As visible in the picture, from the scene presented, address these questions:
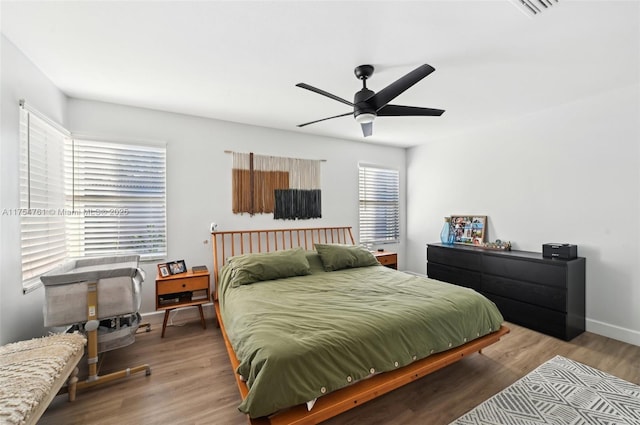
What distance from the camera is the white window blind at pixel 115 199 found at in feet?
9.60

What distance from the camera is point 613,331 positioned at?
285 cm

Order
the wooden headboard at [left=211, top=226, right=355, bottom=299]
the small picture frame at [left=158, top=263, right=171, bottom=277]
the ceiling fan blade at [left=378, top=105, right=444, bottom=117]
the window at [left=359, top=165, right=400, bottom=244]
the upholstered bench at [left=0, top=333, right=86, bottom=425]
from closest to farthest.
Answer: the upholstered bench at [left=0, top=333, right=86, bottom=425], the ceiling fan blade at [left=378, top=105, right=444, bottom=117], the small picture frame at [left=158, top=263, right=171, bottom=277], the wooden headboard at [left=211, top=226, right=355, bottom=299], the window at [left=359, top=165, right=400, bottom=244]

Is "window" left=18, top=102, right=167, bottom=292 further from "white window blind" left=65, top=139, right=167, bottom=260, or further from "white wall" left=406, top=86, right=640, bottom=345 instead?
"white wall" left=406, top=86, right=640, bottom=345

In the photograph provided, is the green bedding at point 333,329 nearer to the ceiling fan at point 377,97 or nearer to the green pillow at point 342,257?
the green pillow at point 342,257

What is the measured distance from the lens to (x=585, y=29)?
1.85m

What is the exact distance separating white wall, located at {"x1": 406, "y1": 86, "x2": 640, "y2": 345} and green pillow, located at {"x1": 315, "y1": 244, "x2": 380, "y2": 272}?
1978mm

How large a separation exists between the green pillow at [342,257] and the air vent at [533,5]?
8.92 ft

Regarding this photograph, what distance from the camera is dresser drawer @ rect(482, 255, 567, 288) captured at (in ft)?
9.35

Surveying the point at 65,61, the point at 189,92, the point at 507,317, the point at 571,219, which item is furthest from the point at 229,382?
the point at 571,219

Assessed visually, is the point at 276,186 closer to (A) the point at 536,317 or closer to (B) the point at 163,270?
(B) the point at 163,270

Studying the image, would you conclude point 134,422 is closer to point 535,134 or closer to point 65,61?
point 65,61

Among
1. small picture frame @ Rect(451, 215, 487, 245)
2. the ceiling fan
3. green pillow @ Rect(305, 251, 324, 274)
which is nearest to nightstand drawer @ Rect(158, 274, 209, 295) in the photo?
green pillow @ Rect(305, 251, 324, 274)

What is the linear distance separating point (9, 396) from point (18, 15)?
7.26 ft

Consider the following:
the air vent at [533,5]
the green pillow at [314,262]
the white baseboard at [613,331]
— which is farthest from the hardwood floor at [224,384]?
the air vent at [533,5]
